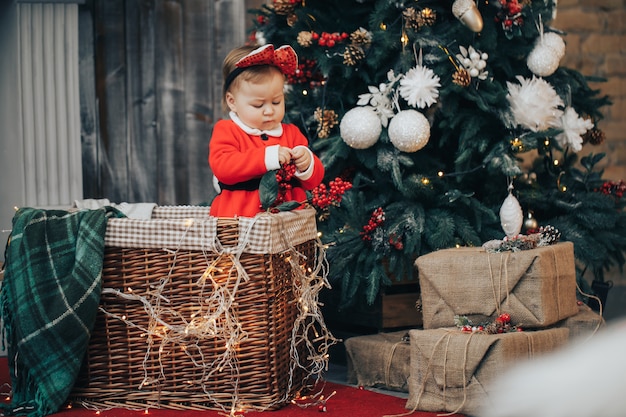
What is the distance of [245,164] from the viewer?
2.76 meters

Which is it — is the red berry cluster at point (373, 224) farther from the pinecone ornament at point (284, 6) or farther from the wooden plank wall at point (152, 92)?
the wooden plank wall at point (152, 92)

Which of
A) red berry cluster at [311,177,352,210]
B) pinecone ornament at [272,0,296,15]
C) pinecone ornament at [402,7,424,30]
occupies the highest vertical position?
pinecone ornament at [272,0,296,15]

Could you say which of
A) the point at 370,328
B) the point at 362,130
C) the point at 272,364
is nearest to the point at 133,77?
the point at 362,130

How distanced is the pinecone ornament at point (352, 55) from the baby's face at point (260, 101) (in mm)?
515

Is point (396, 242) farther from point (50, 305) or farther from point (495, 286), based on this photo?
point (50, 305)

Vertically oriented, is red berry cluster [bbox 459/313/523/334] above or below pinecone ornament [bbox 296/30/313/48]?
below

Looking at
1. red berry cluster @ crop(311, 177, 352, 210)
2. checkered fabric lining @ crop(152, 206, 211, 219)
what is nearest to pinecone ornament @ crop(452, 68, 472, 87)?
red berry cluster @ crop(311, 177, 352, 210)

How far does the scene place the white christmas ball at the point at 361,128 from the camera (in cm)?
321

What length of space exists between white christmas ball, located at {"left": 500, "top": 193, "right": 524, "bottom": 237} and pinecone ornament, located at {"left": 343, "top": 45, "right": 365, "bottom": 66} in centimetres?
77

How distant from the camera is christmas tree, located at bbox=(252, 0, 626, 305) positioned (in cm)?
321

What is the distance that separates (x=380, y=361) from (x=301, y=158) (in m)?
0.73

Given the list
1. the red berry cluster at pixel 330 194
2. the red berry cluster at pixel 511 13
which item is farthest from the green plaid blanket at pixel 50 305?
the red berry cluster at pixel 511 13

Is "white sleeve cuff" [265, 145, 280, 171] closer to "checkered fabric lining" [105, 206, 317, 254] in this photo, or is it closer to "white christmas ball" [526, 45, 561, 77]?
"checkered fabric lining" [105, 206, 317, 254]

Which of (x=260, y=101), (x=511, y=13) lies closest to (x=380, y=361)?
(x=260, y=101)
